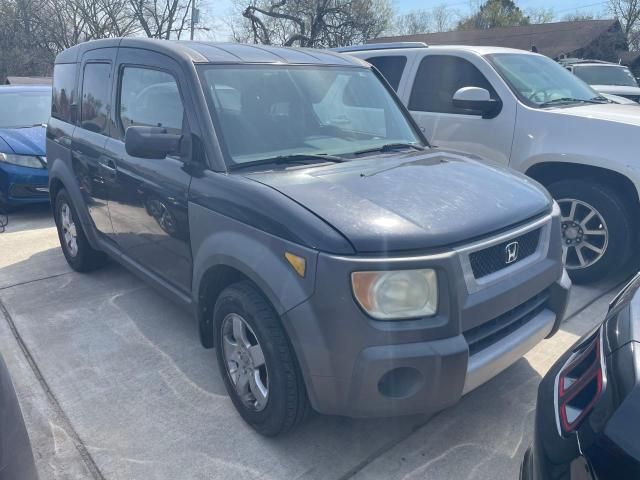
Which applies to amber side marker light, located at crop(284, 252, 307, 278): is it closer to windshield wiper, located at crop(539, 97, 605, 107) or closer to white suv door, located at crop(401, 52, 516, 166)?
white suv door, located at crop(401, 52, 516, 166)

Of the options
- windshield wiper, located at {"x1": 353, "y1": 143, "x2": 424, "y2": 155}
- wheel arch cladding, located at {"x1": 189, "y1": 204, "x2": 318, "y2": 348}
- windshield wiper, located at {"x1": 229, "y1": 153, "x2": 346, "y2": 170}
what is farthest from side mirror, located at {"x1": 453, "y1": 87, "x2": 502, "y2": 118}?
wheel arch cladding, located at {"x1": 189, "y1": 204, "x2": 318, "y2": 348}

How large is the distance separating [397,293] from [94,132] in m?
2.92

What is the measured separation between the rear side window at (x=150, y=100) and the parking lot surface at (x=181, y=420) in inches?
56.7

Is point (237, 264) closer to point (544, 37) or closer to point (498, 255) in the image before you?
→ point (498, 255)

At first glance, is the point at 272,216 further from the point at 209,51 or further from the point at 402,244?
the point at 209,51

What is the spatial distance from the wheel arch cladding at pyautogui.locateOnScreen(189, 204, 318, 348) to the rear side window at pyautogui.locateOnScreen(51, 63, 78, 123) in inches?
91.8

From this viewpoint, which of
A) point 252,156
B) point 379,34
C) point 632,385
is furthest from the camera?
point 379,34

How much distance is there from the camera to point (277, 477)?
247cm

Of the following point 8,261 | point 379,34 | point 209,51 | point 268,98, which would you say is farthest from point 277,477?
point 379,34

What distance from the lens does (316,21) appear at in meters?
28.0

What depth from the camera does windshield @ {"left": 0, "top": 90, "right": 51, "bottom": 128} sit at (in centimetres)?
774

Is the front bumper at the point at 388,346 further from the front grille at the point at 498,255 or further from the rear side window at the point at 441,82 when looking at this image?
the rear side window at the point at 441,82

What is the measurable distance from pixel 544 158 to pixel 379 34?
29321 mm

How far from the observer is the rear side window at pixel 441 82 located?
16.9 feet
